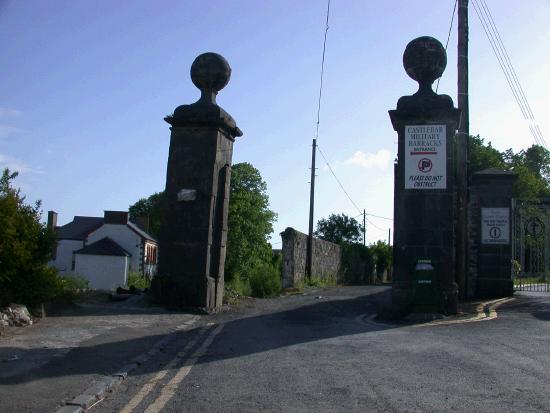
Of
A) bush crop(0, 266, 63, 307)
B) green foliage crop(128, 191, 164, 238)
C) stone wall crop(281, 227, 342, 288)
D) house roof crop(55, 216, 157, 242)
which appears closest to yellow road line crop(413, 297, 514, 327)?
bush crop(0, 266, 63, 307)

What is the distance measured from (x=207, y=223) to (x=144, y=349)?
5729 millimetres

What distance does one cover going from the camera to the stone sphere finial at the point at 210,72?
1539cm

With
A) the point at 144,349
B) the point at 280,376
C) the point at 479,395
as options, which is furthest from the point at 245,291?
the point at 479,395

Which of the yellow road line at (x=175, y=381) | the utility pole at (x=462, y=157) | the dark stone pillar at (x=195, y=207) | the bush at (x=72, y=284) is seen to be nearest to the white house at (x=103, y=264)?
the bush at (x=72, y=284)

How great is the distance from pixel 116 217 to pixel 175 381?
5531 centimetres

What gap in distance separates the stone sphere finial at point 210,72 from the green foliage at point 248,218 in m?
28.9

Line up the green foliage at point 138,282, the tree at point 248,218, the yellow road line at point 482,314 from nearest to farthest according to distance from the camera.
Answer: the yellow road line at point 482,314 < the green foliage at point 138,282 < the tree at point 248,218

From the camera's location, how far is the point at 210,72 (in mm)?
15375

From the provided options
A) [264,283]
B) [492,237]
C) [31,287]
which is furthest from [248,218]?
[31,287]

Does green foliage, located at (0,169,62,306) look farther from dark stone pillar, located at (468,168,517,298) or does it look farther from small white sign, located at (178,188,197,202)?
dark stone pillar, located at (468,168,517,298)

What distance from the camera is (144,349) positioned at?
9391 millimetres

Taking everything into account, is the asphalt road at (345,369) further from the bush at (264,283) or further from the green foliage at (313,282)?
the green foliage at (313,282)

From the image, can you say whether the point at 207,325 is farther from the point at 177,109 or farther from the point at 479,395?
the point at 479,395

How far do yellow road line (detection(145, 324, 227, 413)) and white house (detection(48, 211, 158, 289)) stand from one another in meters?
46.6
